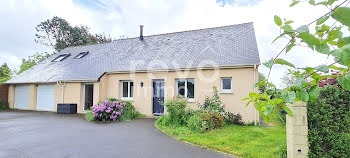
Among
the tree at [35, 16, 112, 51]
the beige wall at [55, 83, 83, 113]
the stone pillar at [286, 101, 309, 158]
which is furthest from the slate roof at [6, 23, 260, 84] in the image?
the tree at [35, 16, 112, 51]

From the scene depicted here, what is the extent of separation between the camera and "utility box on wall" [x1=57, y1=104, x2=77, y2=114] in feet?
42.5

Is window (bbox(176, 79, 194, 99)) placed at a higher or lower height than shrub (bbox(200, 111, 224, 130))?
higher

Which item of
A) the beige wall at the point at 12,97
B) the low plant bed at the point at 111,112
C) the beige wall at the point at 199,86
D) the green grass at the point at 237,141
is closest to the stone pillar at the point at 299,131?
the green grass at the point at 237,141

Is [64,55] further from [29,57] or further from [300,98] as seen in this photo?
[300,98]

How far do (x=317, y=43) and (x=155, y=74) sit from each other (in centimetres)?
1090

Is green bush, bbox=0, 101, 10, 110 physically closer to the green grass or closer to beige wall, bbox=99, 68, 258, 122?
beige wall, bbox=99, 68, 258, 122

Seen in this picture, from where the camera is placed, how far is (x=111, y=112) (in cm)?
1013

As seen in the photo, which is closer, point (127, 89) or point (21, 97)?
point (127, 89)

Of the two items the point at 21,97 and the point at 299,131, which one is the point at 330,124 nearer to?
the point at 299,131

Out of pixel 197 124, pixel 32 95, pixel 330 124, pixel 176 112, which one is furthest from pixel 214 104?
pixel 32 95

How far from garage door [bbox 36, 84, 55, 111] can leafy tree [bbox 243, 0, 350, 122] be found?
17287 millimetres

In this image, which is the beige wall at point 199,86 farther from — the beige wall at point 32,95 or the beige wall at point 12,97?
the beige wall at point 12,97

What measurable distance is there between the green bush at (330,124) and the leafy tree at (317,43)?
12.6ft

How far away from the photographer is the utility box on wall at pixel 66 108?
12953 mm
